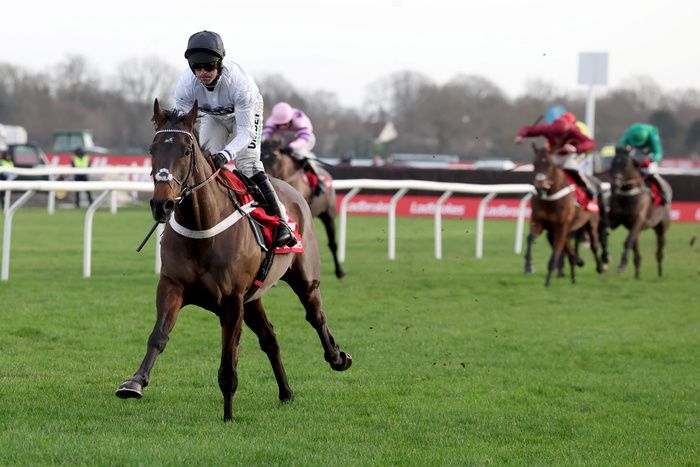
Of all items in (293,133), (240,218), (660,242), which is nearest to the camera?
(240,218)

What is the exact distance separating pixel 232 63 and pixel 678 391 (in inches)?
138

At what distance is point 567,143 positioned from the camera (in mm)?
14250

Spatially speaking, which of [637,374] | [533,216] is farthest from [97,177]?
[637,374]

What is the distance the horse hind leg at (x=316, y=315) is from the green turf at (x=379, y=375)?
170 mm

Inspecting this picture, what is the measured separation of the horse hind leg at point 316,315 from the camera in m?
6.71

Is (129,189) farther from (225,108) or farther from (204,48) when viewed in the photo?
(204,48)

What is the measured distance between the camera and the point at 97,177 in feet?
85.7

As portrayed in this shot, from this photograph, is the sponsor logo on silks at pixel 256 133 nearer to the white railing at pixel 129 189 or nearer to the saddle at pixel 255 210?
the saddle at pixel 255 210

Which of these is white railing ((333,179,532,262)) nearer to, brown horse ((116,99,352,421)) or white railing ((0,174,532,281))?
white railing ((0,174,532,281))

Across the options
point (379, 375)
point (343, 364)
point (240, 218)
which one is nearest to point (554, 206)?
point (379, 375)

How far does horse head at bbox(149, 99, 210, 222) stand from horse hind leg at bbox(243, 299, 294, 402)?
1.13 m

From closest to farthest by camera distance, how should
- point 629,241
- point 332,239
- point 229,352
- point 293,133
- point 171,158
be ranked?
1. point 171,158
2. point 229,352
3. point 293,133
4. point 332,239
5. point 629,241

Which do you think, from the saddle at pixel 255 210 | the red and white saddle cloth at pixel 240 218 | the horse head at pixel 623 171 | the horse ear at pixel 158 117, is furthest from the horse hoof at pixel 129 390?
the horse head at pixel 623 171

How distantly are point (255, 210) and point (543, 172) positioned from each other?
8.10 metres
